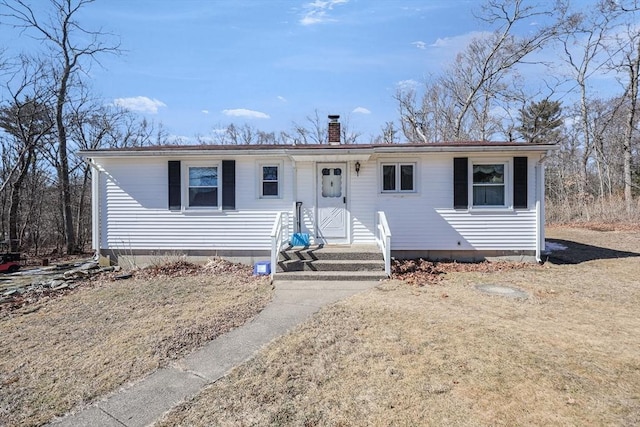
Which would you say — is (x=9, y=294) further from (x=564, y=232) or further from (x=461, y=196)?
(x=564, y=232)

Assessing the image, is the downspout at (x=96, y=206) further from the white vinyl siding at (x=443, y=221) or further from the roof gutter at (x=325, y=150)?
the white vinyl siding at (x=443, y=221)

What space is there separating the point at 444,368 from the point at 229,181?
6984 mm

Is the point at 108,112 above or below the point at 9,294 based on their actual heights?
above

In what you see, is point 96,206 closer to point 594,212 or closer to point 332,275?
point 332,275

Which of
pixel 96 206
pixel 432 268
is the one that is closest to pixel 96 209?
pixel 96 206

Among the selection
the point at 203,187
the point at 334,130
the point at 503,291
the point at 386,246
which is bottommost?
the point at 503,291

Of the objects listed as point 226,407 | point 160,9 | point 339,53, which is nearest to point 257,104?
point 339,53

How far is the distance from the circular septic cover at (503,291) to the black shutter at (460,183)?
105 inches

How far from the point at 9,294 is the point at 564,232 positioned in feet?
62.8

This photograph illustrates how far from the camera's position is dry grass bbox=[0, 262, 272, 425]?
299 centimetres

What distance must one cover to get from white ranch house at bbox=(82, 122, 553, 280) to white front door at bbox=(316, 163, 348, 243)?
27mm

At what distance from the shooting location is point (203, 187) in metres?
8.88

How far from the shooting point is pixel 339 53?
1413 centimetres

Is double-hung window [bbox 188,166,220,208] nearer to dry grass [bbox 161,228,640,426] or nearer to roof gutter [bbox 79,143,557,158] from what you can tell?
roof gutter [bbox 79,143,557,158]
